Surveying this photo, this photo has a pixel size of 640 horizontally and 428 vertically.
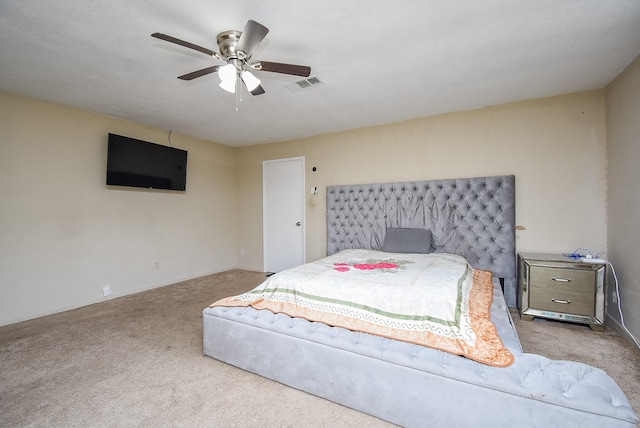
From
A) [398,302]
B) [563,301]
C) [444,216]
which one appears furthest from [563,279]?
[398,302]

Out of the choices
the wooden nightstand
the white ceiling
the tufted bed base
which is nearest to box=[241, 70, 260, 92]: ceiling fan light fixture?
the white ceiling

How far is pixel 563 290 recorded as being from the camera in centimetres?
266

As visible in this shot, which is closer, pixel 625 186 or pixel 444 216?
pixel 625 186

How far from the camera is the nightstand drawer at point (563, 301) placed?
2.59 meters

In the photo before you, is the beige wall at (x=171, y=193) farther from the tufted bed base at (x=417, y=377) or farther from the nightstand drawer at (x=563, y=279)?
the tufted bed base at (x=417, y=377)

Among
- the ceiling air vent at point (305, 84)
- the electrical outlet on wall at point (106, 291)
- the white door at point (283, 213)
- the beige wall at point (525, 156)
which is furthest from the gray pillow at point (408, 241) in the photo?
the electrical outlet on wall at point (106, 291)

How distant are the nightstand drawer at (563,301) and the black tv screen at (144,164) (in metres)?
4.85

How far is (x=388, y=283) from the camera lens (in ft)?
6.50

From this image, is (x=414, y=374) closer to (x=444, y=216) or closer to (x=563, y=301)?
(x=563, y=301)

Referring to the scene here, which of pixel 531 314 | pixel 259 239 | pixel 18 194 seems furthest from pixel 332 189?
pixel 18 194

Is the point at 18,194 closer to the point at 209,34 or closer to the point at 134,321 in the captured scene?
the point at 134,321

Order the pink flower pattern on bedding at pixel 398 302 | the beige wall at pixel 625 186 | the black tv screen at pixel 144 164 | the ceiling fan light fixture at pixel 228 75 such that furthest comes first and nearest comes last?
1. the black tv screen at pixel 144 164
2. the beige wall at pixel 625 186
3. the ceiling fan light fixture at pixel 228 75
4. the pink flower pattern on bedding at pixel 398 302

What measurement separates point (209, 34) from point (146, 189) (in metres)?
2.93

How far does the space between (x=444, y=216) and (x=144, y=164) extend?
412cm
